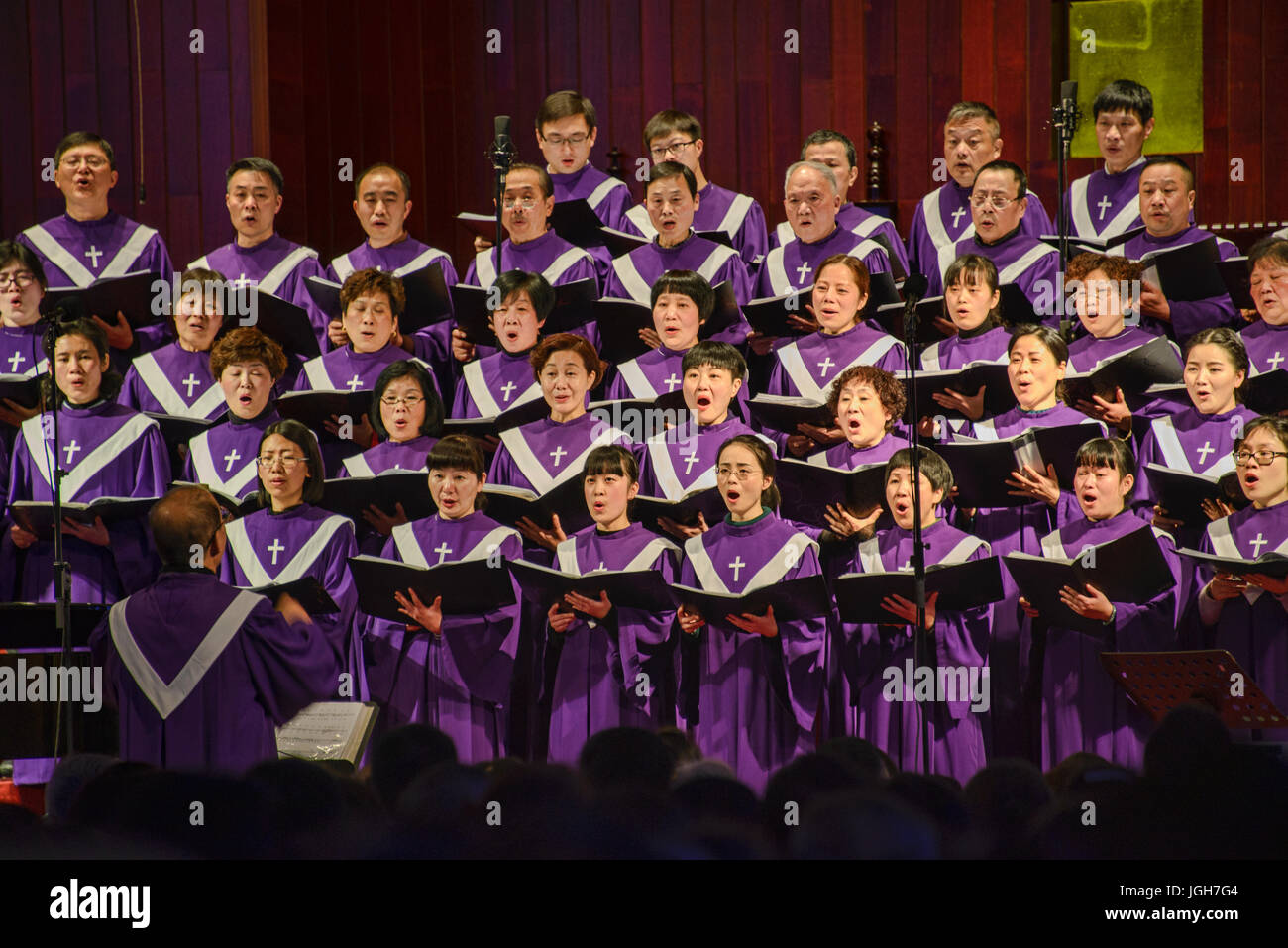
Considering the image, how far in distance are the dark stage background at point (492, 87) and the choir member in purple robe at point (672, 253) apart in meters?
2.26

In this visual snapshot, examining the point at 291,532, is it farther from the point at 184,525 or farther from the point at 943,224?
the point at 943,224

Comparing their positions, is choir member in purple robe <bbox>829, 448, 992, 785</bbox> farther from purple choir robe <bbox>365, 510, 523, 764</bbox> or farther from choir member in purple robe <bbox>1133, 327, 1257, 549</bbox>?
purple choir robe <bbox>365, 510, 523, 764</bbox>

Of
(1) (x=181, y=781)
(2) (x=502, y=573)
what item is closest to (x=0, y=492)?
(2) (x=502, y=573)

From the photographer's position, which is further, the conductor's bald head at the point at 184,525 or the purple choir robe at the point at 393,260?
the purple choir robe at the point at 393,260

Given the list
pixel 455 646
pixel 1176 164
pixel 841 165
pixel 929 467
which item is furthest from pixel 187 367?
pixel 1176 164

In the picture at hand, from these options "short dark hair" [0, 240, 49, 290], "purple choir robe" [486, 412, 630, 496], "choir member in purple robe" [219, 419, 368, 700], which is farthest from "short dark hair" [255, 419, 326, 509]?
"short dark hair" [0, 240, 49, 290]

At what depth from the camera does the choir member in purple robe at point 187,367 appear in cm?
613

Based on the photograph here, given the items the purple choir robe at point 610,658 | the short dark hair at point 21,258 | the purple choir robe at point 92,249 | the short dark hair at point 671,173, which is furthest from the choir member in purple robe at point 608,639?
the purple choir robe at point 92,249

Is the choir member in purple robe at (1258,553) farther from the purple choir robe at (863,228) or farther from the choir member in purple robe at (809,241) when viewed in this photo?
the purple choir robe at (863,228)

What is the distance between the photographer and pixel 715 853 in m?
2.24

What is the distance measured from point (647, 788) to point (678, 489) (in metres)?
3.22

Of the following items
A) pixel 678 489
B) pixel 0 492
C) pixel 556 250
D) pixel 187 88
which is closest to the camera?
pixel 678 489

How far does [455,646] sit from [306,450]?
86cm
